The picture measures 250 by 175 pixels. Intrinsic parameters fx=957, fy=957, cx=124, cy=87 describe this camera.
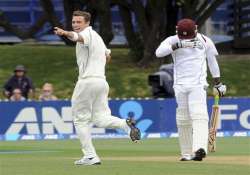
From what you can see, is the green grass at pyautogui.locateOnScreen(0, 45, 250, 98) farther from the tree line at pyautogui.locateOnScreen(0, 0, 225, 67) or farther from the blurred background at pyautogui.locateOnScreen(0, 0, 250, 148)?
the tree line at pyautogui.locateOnScreen(0, 0, 225, 67)

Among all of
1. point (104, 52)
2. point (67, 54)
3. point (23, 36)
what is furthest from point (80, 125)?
point (23, 36)

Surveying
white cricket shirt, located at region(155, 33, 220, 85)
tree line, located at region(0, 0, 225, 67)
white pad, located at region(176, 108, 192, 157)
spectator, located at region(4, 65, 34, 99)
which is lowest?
white pad, located at region(176, 108, 192, 157)

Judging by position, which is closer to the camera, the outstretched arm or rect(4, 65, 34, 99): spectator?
the outstretched arm

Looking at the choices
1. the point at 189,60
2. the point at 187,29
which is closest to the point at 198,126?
the point at 189,60

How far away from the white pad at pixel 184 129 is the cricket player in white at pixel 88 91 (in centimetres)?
84

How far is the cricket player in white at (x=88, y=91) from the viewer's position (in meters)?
12.8

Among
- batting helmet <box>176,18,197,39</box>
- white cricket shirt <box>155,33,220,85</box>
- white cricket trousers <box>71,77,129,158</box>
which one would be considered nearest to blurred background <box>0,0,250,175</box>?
white cricket trousers <box>71,77,129,158</box>

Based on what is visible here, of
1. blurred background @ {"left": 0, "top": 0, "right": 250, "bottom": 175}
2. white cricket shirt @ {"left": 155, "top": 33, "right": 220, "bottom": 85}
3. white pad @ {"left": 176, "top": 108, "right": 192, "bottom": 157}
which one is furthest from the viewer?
blurred background @ {"left": 0, "top": 0, "right": 250, "bottom": 175}

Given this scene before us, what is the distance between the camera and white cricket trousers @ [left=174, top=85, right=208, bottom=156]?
43.6ft

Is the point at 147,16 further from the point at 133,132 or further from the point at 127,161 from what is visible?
the point at 133,132

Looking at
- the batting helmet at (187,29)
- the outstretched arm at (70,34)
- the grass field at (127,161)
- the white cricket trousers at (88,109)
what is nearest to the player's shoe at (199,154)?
the grass field at (127,161)

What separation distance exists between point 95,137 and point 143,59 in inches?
481

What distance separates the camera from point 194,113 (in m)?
13.3

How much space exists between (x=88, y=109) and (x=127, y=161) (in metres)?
1.30
